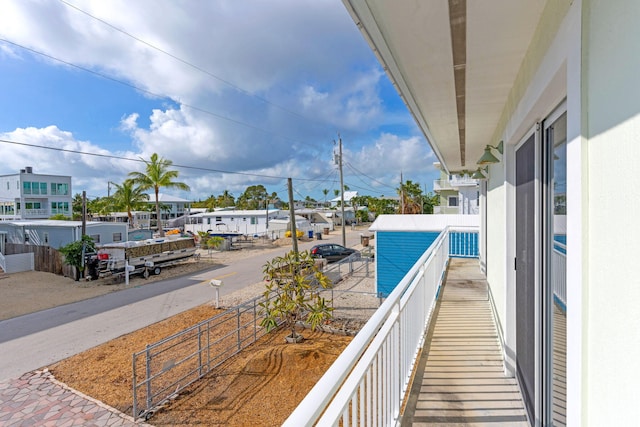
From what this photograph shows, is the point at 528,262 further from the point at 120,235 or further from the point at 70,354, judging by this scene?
the point at 120,235

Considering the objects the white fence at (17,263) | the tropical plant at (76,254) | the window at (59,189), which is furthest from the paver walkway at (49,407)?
the window at (59,189)

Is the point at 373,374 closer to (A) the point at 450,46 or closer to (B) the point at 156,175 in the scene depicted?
(A) the point at 450,46

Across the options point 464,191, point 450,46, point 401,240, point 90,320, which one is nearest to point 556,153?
point 450,46

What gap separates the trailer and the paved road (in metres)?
1.46

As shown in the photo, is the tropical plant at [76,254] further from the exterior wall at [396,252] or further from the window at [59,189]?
the window at [59,189]

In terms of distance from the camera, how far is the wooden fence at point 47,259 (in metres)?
15.8

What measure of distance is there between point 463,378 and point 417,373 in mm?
387

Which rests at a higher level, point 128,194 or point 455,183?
point 455,183

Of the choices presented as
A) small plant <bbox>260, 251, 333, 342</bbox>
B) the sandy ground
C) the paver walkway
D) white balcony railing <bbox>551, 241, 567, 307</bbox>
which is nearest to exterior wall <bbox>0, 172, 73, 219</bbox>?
the sandy ground

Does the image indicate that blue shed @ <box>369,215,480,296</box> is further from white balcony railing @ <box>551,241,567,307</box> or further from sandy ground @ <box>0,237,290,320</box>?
sandy ground @ <box>0,237,290,320</box>

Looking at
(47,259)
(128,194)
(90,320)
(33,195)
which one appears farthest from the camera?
(33,195)

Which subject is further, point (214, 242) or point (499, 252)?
point (214, 242)

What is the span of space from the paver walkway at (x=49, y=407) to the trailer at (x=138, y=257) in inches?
340

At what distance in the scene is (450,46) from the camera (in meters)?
2.37
